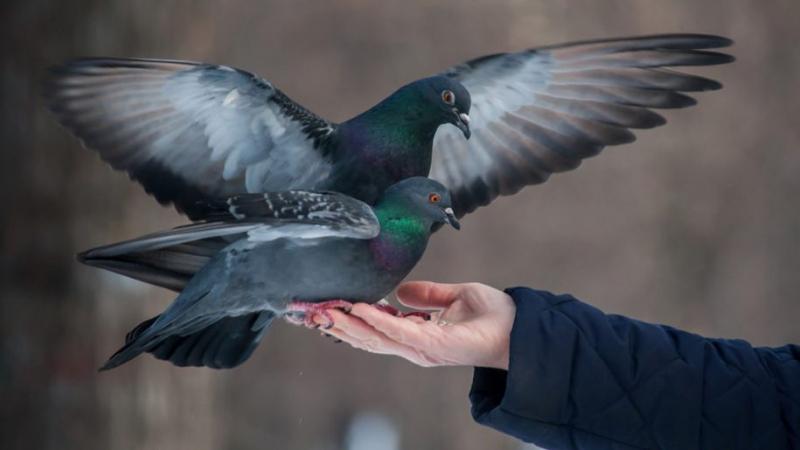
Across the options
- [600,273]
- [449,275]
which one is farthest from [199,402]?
[600,273]

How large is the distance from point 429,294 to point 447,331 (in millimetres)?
254

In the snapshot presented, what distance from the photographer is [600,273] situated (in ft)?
16.3

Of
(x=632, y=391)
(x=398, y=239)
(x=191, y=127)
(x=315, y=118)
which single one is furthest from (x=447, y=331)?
(x=191, y=127)

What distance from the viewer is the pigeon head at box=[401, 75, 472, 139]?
1.97 m

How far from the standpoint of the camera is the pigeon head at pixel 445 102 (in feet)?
6.47

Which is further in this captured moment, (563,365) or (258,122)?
(258,122)

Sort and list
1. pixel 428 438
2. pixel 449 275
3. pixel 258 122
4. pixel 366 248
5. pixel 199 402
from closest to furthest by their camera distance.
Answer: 1. pixel 366 248
2. pixel 258 122
3. pixel 199 402
4. pixel 449 275
5. pixel 428 438

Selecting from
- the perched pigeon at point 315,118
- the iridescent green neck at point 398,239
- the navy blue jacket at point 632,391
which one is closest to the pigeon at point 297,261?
the iridescent green neck at point 398,239

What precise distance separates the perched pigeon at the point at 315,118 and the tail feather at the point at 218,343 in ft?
0.73

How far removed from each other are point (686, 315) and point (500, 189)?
117 inches

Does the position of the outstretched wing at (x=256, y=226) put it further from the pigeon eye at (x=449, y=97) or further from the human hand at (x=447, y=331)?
the pigeon eye at (x=449, y=97)

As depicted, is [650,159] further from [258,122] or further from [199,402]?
[258,122]

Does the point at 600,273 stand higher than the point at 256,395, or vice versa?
the point at 600,273

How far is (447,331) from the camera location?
6.35ft
